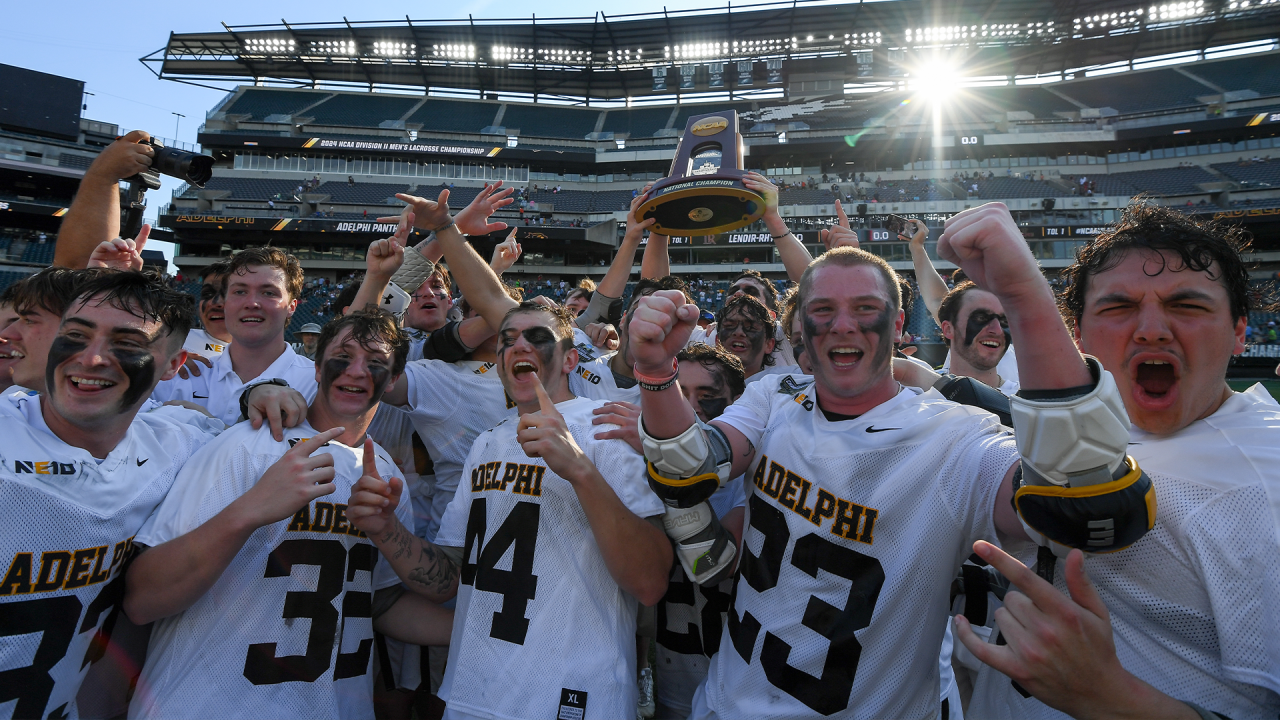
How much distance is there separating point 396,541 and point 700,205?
2889 millimetres

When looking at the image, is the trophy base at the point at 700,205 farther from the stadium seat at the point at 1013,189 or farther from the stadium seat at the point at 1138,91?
the stadium seat at the point at 1138,91

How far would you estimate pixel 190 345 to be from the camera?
4672 mm

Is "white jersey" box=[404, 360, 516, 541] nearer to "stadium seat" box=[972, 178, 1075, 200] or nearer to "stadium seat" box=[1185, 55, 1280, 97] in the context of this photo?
"stadium seat" box=[972, 178, 1075, 200]

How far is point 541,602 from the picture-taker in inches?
91.4

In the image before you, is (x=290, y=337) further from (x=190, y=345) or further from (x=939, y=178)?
(x=939, y=178)

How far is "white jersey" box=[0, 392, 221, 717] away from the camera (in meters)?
1.95

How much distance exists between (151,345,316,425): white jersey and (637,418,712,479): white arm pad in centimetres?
254

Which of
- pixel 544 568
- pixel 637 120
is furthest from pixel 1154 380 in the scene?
pixel 637 120

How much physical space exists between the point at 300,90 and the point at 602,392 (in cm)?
5123

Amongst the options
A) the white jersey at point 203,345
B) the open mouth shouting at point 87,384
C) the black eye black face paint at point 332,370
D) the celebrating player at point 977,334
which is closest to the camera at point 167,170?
the white jersey at point 203,345

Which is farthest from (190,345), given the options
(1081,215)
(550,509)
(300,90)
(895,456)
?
(300,90)

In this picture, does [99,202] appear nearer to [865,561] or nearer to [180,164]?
[180,164]

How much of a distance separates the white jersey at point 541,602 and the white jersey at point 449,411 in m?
1.16

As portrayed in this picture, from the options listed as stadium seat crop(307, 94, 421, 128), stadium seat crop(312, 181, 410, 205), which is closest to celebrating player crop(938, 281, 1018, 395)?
stadium seat crop(312, 181, 410, 205)
